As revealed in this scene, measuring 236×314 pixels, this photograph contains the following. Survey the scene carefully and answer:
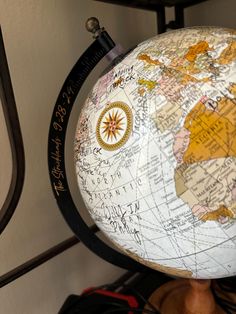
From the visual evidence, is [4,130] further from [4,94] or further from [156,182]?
[156,182]

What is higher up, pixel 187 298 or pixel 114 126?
pixel 114 126

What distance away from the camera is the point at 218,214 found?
0.38 meters

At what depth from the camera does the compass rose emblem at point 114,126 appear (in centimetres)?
40

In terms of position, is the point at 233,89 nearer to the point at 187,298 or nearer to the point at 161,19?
the point at 187,298

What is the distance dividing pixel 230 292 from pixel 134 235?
1.13 feet

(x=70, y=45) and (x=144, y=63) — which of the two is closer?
(x=144, y=63)

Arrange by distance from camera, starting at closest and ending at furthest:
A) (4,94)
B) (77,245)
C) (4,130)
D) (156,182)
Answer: (156,182) < (4,94) < (4,130) < (77,245)

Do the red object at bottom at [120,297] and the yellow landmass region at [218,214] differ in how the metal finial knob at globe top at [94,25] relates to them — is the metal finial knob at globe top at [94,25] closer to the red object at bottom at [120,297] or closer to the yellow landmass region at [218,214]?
the yellow landmass region at [218,214]

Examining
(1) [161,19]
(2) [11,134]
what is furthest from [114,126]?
(1) [161,19]

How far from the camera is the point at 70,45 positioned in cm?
68

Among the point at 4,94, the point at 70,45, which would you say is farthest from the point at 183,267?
the point at 70,45

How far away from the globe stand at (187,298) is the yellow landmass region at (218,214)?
200 millimetres

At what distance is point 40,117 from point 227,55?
378 mm

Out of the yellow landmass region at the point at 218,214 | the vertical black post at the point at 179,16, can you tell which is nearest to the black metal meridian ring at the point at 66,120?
the yellow landmass region at the point at 218,214
